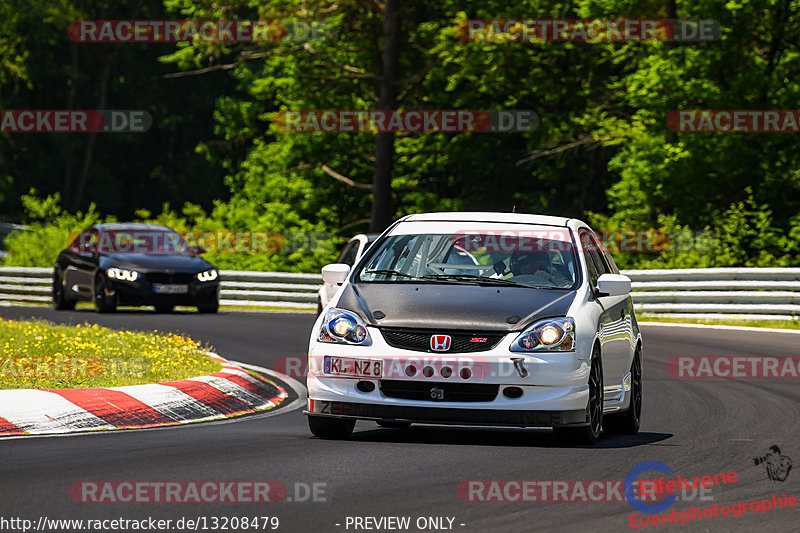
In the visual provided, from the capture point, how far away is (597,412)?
10.7 m

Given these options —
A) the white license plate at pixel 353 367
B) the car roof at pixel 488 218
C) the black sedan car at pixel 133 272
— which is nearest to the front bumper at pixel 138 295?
the black sedan car at pixel 133 272

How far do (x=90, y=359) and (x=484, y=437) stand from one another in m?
4.75

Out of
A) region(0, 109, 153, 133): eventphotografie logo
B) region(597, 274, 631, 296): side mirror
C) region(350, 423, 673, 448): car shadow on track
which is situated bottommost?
region(350, 423, 673, 448): car shadow on track

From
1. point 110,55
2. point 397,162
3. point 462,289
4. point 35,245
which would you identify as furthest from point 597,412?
point 110,55

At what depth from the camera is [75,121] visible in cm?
6706

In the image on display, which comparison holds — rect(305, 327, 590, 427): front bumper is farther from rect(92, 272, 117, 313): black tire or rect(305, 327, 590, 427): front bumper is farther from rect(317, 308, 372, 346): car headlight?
rect(92, 272, 117, 313): black tire

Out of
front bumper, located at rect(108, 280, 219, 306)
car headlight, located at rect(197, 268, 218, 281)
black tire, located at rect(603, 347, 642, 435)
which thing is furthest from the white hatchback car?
car headlight, located at rect(197, 268, 218, 281)

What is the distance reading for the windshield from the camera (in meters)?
11.0

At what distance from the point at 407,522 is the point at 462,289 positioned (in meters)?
3.48

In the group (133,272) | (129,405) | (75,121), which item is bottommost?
(129,405)

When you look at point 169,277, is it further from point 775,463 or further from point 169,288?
point 775,463

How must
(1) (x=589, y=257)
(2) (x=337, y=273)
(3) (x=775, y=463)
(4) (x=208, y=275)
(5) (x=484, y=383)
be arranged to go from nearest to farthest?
1. (3) (x=775, y=463)
2. (5) (x=484, y=383)
3. (2) (x=337, y=273)
4. (1) (x=589, y=257)
5. (4) (x=208, y=275)

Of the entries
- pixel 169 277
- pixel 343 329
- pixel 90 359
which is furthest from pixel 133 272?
pixel 343 329

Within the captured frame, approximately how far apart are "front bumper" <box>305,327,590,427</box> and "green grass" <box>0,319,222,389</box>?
3.52m
